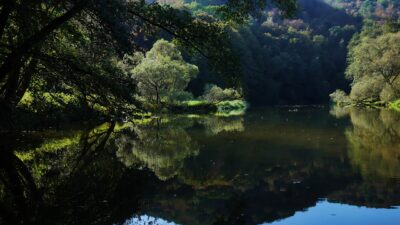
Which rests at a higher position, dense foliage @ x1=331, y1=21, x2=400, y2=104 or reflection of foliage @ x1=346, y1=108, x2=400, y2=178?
dense foliage @ x1=331, y1=21, x2=400, y2=104

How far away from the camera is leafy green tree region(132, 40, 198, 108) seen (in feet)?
160

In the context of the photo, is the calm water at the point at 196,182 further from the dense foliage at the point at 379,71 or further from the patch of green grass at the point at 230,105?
the dense foliage at the point at 379,71

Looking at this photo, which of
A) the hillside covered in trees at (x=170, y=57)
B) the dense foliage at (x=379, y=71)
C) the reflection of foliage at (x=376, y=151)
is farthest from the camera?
the dense foliage at (x=379, y=71)

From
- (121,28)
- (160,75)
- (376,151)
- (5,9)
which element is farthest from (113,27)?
(160,75)

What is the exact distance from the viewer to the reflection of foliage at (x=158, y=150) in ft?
50.5

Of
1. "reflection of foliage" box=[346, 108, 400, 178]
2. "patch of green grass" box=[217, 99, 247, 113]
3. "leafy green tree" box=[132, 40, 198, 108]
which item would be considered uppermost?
"leafy green tree" box=[132, 40, 198, 108]

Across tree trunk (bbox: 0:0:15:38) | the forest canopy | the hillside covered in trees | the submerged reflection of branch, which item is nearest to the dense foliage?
the hillside covered in trees

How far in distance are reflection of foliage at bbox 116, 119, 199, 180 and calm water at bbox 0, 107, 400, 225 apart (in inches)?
1.8

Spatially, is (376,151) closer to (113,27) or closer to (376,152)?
(376,152)

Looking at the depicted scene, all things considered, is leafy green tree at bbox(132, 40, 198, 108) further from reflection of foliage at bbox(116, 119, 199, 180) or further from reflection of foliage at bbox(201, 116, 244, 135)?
reflection of foliage at bbox(116, 119, 199, 180)

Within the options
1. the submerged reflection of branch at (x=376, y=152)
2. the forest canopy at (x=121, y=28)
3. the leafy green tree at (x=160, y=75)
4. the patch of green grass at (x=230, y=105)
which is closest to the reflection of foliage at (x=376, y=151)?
the submerged reflection of branch at (x=376, y=152)

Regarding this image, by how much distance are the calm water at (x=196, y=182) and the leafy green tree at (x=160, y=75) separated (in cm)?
2772

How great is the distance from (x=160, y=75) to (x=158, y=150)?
30958 mm

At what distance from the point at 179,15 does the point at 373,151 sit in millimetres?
10364
